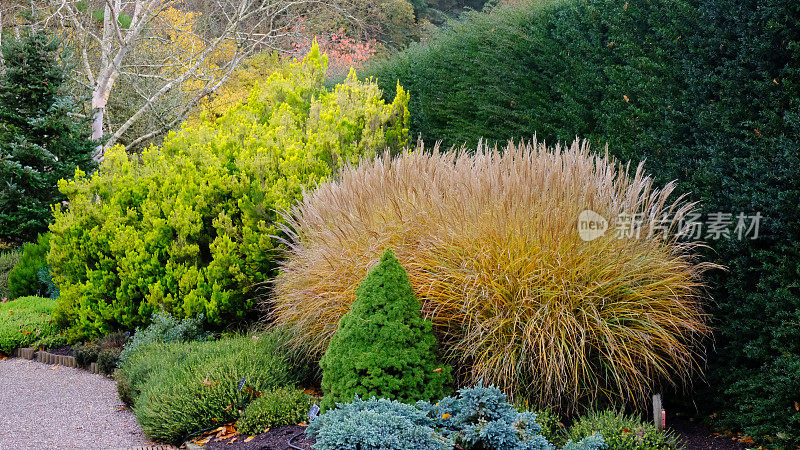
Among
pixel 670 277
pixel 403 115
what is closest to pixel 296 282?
pixel 670 277

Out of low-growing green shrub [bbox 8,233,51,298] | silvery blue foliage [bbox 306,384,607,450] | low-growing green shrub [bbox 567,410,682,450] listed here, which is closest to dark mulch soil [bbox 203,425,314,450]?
silvery blue foliage [bbox 306,384,607,450]

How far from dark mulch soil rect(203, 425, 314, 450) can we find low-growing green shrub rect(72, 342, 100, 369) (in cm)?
302

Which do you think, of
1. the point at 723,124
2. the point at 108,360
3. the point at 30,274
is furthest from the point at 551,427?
the point at 30,274

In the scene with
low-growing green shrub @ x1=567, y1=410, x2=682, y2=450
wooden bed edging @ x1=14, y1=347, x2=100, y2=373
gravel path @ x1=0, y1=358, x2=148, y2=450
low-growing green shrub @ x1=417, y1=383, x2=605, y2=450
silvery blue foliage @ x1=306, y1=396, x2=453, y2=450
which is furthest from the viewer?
wooden bed edging @ x1=14, y1=347, x2=100, y2=373

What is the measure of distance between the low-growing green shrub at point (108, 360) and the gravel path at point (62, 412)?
9 cm

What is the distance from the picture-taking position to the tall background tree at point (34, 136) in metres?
9.09

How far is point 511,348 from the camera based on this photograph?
133 inches

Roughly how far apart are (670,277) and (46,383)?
5447 millimetres

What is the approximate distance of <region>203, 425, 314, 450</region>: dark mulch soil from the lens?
326cm

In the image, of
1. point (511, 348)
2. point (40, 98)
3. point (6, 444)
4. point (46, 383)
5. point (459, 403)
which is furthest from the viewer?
point (40, 98)

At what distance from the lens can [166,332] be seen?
557cm

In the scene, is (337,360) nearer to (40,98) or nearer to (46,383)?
(46,383)

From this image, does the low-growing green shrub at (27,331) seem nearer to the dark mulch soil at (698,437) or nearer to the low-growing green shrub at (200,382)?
the low-growing green shrub at (200,382)

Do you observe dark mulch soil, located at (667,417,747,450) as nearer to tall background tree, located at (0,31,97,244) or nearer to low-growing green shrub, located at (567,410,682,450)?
low-growing green shrub, located at (567,410,682,450)
